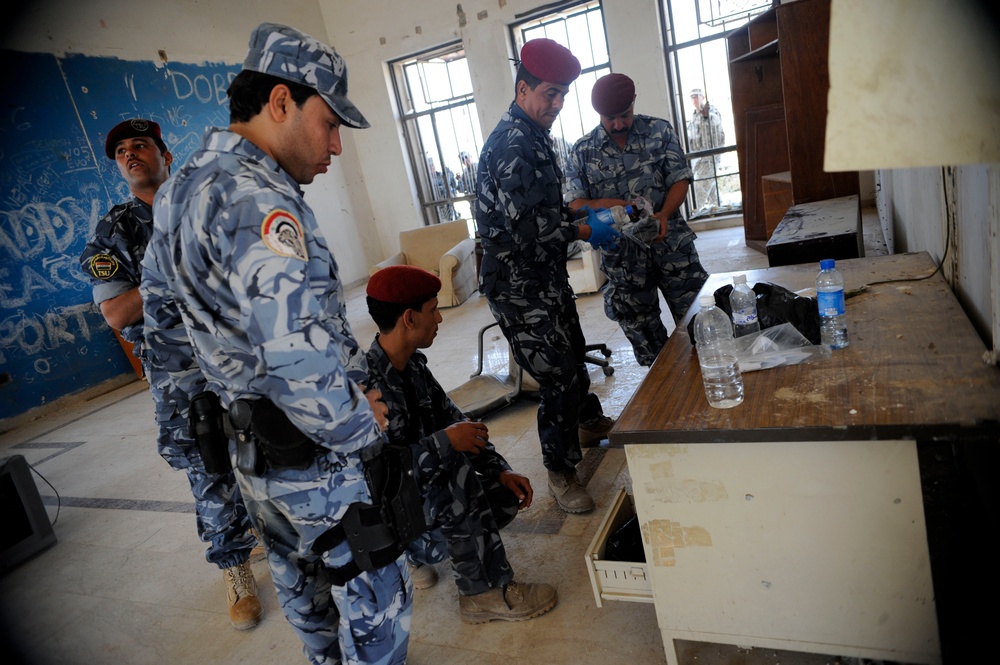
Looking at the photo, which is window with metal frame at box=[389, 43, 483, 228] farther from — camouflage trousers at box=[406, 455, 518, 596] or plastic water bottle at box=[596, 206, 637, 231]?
camouflage trousers at box=[406, 455, 518, 596]

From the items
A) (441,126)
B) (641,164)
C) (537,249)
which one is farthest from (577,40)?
(537,249)

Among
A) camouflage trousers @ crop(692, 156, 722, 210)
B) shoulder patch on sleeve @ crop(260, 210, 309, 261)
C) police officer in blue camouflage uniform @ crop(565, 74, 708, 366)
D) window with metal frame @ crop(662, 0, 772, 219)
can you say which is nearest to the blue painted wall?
police officer in blue camouflage uniform @ crop(565, 74, 708, 366)

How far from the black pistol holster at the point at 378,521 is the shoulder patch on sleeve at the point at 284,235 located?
45 cm

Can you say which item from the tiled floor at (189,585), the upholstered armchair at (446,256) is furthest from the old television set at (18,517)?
the upholstered armchair at (446,256)

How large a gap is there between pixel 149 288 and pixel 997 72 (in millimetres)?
1614

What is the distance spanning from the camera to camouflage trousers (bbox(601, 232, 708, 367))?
3197mm

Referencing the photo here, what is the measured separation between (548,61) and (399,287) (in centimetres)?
101

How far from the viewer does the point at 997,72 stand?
65cm

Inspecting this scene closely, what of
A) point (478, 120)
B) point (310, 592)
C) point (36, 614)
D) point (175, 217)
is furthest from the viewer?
point (478, 120)

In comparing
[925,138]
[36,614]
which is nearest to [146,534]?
[36,614]

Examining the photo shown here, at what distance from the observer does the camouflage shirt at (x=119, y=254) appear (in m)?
2.14

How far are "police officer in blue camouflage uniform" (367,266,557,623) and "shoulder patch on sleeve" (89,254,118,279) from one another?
3.07 feet

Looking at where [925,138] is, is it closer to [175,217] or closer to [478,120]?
[175,217]

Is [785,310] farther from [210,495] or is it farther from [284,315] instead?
[210,495]
